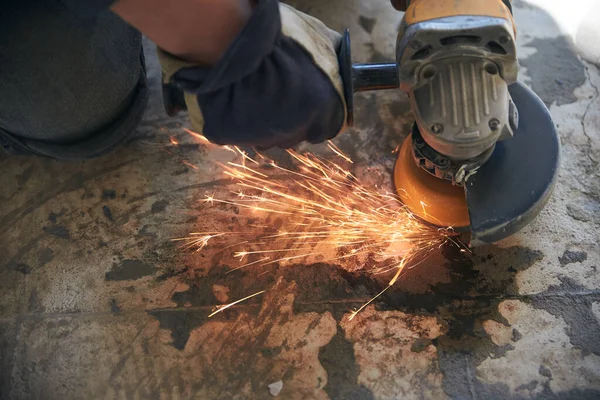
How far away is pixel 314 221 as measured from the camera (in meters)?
1.72

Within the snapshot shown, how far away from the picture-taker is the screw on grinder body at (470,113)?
123 cm

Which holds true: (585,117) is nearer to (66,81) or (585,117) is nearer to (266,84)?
(266,84)

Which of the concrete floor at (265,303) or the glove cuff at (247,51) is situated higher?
the glove cuff at (247,51)

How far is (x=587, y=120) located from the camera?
1.83 metres

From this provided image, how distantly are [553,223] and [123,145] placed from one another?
4.58ft

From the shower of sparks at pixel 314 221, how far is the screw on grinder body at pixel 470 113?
154mm

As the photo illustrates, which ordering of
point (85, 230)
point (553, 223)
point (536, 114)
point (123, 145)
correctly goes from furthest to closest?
point (123, 145) → point (85, 230) → point (553, 223) → point (536, 114)

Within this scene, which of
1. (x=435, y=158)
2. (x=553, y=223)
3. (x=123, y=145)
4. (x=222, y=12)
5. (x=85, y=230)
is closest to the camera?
(x=222, y=12)

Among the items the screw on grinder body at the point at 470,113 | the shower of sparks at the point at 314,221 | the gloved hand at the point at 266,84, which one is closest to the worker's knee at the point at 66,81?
the shower of sparks at the point at 314,221

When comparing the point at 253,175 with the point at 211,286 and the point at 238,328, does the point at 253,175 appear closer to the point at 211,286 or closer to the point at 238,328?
the point at 211,286

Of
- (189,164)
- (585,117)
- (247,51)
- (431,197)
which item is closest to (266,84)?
(247,51)

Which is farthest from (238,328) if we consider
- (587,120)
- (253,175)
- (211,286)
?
(587,120)

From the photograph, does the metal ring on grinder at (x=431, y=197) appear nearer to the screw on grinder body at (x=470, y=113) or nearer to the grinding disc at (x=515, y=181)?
the screw on grinder body at (x=470, y=113)

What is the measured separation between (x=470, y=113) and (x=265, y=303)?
76 cm
